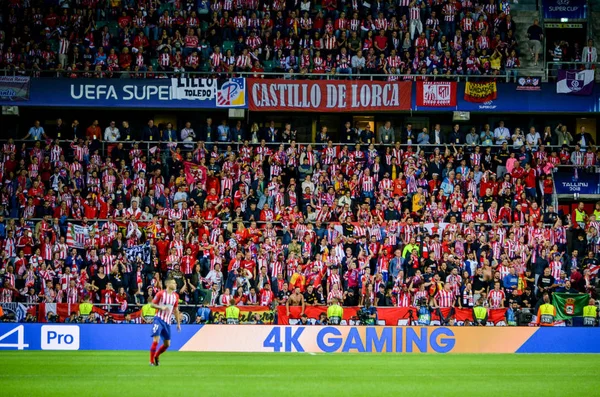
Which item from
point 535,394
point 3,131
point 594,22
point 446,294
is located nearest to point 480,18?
point 594,22

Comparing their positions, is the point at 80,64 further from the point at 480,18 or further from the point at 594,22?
the point at 594,22

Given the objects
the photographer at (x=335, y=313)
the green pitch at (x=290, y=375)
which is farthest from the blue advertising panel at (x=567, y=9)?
the green pitch at (x=290, y=375)

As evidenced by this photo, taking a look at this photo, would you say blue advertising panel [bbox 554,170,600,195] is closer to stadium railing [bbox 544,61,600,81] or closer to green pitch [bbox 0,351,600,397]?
stadium railing [bbox 544,61,600,81]

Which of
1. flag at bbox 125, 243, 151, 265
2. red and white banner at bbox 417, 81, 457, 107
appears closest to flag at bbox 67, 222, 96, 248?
flag at bbox 125, 243, 151, 265

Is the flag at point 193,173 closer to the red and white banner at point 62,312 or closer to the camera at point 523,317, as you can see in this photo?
the red and white banner at point 62,312

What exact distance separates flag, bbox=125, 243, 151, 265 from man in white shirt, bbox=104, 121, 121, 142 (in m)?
6.53

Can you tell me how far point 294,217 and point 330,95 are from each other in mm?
6554

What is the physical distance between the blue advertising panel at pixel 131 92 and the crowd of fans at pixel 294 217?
1101 mm

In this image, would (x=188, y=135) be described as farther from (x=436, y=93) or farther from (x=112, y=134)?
(x=436, y=93)

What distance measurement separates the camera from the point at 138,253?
Answer: 31.5m

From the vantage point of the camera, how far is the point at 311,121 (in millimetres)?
40562

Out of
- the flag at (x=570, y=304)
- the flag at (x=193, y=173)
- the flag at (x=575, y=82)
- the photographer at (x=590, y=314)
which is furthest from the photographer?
the flag at (x=575, y=82)

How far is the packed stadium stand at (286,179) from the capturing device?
31000 mm

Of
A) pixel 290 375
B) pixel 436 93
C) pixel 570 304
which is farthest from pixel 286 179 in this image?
pixel 290 375
